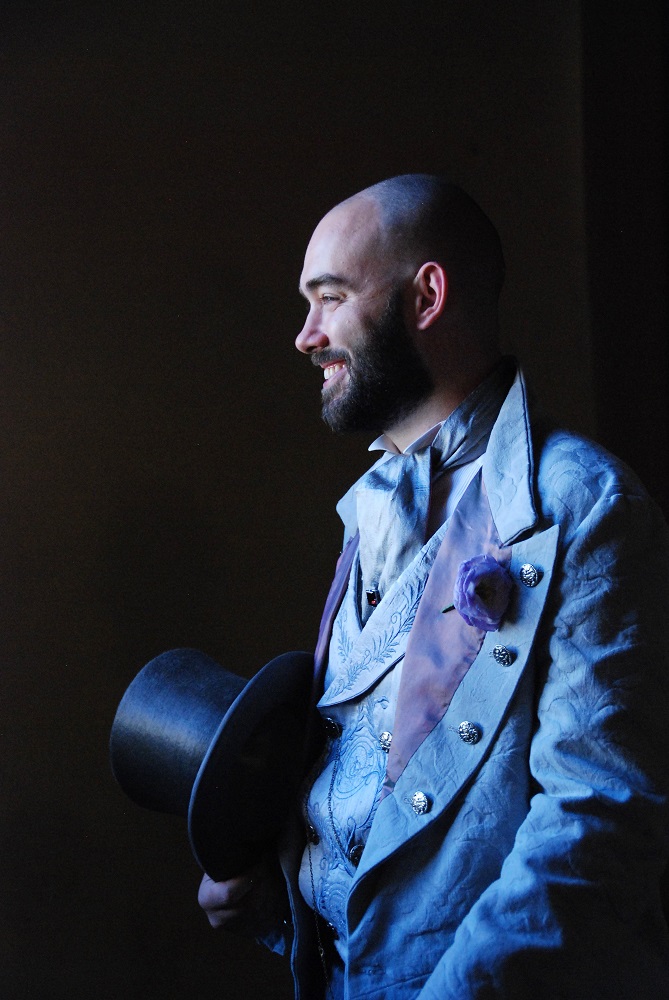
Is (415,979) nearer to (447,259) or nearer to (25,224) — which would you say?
(447,259)

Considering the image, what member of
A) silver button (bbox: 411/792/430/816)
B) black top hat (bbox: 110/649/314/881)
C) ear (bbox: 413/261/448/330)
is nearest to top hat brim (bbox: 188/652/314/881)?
black top hat (bbox: 110/649/314/881)

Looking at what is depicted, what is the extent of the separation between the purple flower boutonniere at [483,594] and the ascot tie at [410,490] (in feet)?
0.55

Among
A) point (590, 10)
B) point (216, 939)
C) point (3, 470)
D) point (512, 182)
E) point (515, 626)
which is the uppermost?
point (590, 10)

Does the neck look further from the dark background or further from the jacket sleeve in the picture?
the dark background

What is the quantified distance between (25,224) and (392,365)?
1032 mm

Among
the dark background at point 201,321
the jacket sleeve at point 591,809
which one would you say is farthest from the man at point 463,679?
the dark background at point 201,321

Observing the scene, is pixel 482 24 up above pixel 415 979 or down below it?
above

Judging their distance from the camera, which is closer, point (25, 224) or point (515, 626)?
point (515, 626)

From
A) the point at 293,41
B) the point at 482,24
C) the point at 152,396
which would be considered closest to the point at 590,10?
the point at 482,24

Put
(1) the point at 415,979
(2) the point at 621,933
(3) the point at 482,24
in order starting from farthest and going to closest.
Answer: (3) the point at 482,24 → (1) the point at 415,979 → (2) the point at 621,933

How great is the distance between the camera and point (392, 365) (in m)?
1.23

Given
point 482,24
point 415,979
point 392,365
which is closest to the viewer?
point 415,979

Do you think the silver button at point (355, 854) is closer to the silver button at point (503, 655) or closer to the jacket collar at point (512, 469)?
the silver button at point (503, 655)

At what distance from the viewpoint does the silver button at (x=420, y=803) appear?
97cm
